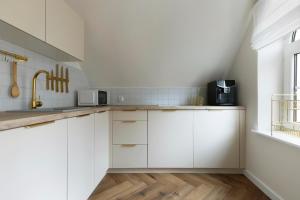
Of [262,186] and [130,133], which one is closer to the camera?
[262,186]

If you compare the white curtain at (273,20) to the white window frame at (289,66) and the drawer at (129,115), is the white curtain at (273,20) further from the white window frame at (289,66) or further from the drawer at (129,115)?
the drawer at (129,115)

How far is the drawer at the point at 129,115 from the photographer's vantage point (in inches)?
97.7

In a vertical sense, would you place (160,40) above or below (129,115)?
above

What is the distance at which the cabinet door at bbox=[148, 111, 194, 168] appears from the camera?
8.08ft

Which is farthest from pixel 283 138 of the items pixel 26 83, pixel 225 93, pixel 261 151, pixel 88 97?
pixel 26 83

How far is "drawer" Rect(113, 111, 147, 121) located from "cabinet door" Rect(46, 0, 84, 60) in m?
0.80

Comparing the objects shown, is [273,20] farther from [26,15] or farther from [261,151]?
[26,15]

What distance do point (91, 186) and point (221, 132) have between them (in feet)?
5.11

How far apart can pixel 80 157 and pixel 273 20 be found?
1992mm

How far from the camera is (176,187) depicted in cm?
210

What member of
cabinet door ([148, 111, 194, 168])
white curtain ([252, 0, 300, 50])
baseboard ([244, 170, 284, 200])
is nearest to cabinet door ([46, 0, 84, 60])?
cabinet door ([148, 111, 194, 168])

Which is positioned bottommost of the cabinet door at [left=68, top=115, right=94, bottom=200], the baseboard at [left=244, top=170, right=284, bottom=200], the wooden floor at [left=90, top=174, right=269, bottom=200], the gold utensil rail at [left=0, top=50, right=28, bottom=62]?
the wooden floor at [left=90, top=174, right=269, bottom=200]

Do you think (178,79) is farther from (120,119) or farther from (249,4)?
(249,4)

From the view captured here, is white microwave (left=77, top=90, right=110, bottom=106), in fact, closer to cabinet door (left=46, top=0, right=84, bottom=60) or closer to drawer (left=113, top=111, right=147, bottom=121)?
drawer (left=113, top=111, right=147, bottom=121)
